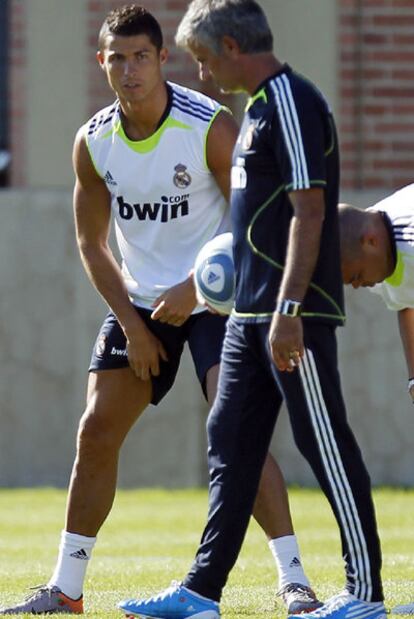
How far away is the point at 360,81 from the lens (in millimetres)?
13414

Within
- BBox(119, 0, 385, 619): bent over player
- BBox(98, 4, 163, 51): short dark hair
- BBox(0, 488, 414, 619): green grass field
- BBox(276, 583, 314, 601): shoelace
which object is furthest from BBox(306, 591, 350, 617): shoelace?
BBox(98, 4, 163, 51): short dark hair

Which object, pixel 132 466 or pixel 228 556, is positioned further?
pixel 132 466

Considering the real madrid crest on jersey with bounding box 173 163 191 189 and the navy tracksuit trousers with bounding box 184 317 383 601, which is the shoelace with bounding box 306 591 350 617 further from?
the real madrid crest on jersey with bounding box 173 163 191 189

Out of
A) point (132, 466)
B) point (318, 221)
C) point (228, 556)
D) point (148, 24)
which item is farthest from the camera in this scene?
point (132, 466)

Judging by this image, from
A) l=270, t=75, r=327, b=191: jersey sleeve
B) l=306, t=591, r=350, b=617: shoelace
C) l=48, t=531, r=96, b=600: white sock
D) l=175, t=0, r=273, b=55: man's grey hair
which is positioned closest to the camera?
l=270, t=75, r=327, b=191: jersey sleeve

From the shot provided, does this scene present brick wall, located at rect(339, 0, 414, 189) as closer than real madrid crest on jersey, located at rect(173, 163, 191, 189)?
No

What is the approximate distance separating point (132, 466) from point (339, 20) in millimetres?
3765

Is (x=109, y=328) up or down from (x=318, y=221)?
down

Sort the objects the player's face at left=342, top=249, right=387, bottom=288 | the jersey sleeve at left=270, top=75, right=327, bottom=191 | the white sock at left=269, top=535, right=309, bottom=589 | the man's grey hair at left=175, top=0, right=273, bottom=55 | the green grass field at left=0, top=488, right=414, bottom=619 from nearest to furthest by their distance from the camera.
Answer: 1. the jersey sleeve at left=270, top=75, right=327, bottom=191
2. the man's grey hair at left=175, top=0, right=273, bottom=55
3. the player's face at left=342, top=249, right=387, bottom=288
4. the white sock at left=269, top=535, right=309, bottom=589
5. the green grass field at left=0, top=488, right=414, bottom=619

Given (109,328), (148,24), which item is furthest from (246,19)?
(109,328)

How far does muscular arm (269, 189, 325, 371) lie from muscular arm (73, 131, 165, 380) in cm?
127

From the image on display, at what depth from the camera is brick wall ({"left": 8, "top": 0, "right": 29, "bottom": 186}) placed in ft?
43.9

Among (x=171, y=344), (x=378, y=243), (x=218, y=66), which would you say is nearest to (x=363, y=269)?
(x=378, y=243)

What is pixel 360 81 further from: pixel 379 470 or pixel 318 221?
pixel 318 221
